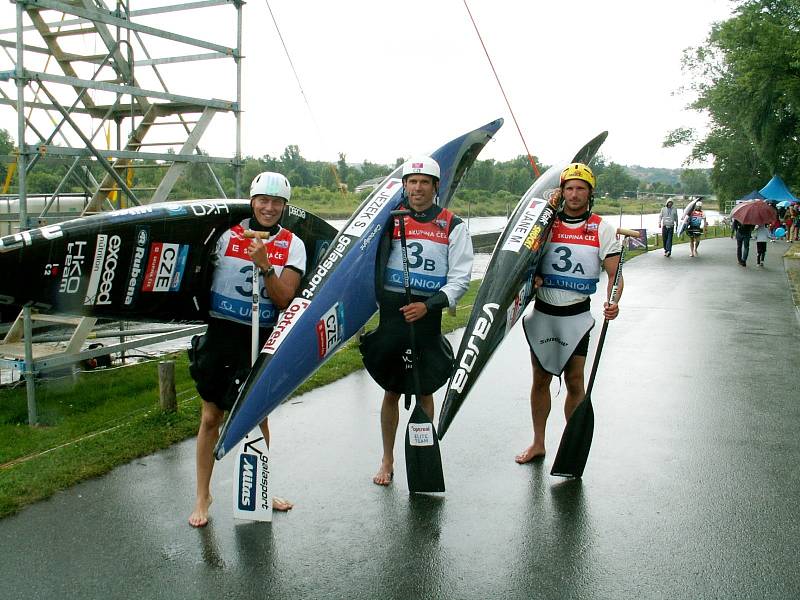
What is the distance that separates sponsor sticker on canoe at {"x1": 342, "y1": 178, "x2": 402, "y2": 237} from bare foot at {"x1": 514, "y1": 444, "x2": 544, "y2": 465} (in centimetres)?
196

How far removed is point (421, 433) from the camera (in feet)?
15.1

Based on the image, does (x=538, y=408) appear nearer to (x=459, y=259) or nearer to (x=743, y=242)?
(x=459, y=259)

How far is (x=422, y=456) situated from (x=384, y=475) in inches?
15.0

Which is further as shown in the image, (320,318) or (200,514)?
(320,318)

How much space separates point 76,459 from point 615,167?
6101 cm

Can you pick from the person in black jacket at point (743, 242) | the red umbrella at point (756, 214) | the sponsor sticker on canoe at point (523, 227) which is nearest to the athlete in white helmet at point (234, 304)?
the sponsor sticker on canoe at point (523, 227)

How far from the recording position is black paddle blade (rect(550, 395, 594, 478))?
490 centimetres

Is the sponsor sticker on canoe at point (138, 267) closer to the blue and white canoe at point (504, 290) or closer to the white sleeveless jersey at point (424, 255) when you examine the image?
the white sleeveless jersey at point (424, 255)

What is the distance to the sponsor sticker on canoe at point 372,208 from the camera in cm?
562

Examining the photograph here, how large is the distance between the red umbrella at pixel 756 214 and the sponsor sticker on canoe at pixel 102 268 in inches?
718

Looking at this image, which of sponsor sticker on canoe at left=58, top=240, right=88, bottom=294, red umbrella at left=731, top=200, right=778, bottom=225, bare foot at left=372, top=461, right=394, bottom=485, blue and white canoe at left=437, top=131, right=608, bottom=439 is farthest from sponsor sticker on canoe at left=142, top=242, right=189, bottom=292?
red umbrella at left=731, top=200, right=778, bottom=225

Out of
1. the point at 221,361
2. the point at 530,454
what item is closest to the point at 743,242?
the point at 530,454

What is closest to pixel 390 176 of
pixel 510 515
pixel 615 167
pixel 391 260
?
pixel 391 260

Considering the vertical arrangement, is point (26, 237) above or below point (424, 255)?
above
